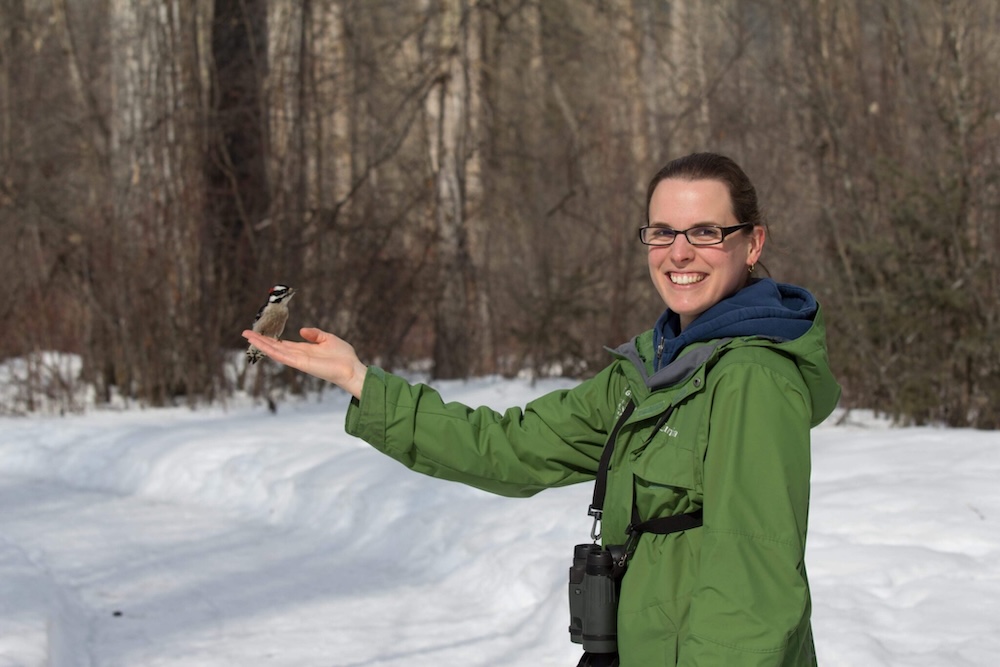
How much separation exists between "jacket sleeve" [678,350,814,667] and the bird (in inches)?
60.2

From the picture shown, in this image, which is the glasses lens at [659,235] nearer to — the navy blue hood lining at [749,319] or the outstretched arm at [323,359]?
the navy blue hood lining at [749,319]

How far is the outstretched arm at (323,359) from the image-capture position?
2734 millimetres

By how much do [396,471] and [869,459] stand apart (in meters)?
2.98

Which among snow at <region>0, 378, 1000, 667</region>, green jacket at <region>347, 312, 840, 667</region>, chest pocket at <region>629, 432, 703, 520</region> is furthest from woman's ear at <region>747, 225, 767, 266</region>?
snow at <region>0, 378, 1000, 667</region>

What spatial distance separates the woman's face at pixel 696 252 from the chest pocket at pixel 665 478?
35cm

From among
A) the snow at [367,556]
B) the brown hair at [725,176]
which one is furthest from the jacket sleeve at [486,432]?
Result: the snow at [367,556]

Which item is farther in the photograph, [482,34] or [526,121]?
[526,121]

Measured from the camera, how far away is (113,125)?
40.5 feet

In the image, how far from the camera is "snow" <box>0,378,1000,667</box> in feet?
15.3

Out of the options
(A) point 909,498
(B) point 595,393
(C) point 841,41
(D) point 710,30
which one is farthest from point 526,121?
(B) point 595,393

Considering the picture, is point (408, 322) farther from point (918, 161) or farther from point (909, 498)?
point (909, 498)

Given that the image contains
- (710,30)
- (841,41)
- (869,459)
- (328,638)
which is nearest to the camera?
(328,638)

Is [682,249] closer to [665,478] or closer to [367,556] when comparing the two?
[665,478]

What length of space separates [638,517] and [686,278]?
535 mm
